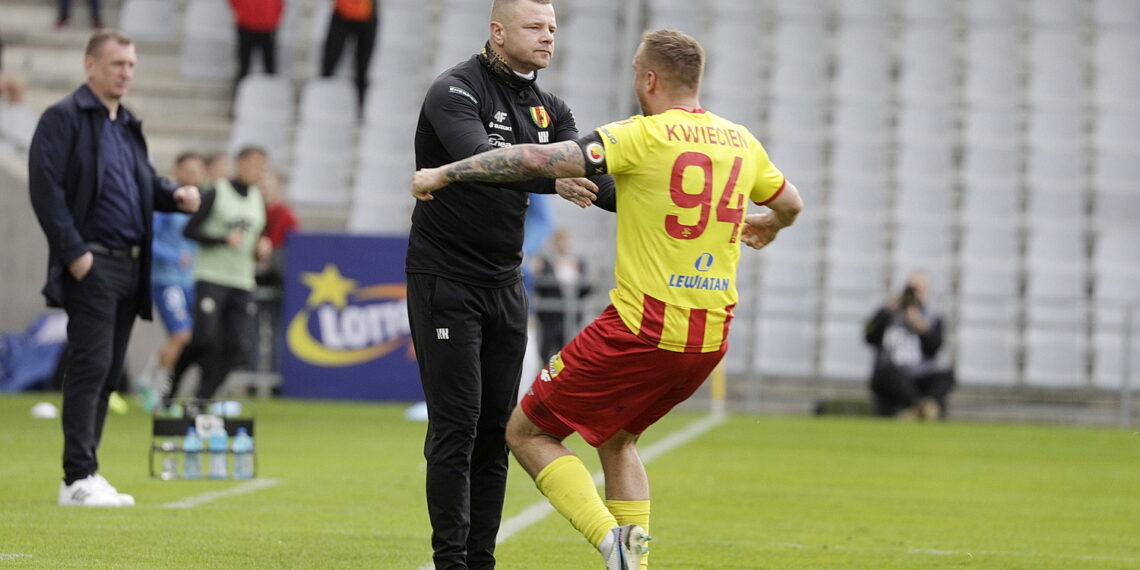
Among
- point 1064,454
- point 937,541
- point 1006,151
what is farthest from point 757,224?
point 1006,151

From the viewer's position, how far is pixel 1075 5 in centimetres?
2142

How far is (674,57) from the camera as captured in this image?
16.4 ft

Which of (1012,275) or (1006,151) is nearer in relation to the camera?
(1012,275)

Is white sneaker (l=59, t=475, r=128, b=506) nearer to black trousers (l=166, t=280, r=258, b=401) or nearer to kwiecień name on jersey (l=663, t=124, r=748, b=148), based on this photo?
kwiecień name on jersey (l=663, t=124, r=748, b=148)

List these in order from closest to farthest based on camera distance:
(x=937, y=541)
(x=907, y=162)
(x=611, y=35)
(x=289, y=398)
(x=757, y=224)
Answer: (x=757, y=224) → (x=937, y=541) → (x=289, y=398) → (x=907, y=162) → (x=611, y=35)

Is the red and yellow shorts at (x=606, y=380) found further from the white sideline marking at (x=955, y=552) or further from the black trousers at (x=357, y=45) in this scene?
the black trousers at (x=357, y=45)

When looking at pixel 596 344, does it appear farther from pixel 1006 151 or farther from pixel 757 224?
pixel 1006 151

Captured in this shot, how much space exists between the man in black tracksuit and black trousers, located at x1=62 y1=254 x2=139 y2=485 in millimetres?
2590

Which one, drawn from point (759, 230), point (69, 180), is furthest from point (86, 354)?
point (759, 230)

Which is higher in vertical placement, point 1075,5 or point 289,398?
point 1075,5

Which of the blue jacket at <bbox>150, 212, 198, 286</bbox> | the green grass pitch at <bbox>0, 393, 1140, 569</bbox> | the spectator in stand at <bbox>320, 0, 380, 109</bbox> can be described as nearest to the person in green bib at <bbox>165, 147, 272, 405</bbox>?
the blue jacket at <bbox>150, 212, 198, 286</bbox>

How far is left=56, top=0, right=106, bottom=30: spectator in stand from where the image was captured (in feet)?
67.6

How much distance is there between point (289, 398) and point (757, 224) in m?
11.5

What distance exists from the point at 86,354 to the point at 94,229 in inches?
22.5
